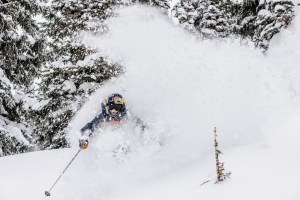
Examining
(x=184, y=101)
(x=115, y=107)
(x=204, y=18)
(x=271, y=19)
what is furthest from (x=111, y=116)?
(x=204, y=18)

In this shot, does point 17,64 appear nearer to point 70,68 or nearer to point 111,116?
point 70,68

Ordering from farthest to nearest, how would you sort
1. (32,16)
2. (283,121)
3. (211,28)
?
(211,28) → (32,16) → (283,121)

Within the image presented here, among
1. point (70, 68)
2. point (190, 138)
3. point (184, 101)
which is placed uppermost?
point (70, 68)

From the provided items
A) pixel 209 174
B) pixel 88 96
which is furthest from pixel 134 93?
pixel 209 174

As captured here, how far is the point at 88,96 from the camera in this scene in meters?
12.2

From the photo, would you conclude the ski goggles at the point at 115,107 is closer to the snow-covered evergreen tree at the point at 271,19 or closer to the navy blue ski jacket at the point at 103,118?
the navy blue ski jacket at the point at 103,118

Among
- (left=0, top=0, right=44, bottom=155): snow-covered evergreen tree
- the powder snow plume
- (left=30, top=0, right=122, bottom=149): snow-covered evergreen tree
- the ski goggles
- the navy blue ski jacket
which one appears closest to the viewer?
the powder snow plume

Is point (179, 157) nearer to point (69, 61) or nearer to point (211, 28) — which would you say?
point (69, 61)

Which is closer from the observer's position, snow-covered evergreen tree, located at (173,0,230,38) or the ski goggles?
the ski goggles

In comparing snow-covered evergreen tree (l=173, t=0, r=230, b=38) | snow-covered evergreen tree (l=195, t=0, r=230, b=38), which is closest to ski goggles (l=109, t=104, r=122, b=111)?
snow-covered evergreen tree (l=173, t=0, r=230, b=38)

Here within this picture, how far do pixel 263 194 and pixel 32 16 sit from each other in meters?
12.5

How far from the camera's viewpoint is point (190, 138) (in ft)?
24.6

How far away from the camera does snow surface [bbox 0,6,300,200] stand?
4.96 m

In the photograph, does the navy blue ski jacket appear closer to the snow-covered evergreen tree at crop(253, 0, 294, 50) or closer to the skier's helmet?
the skier's helmet
